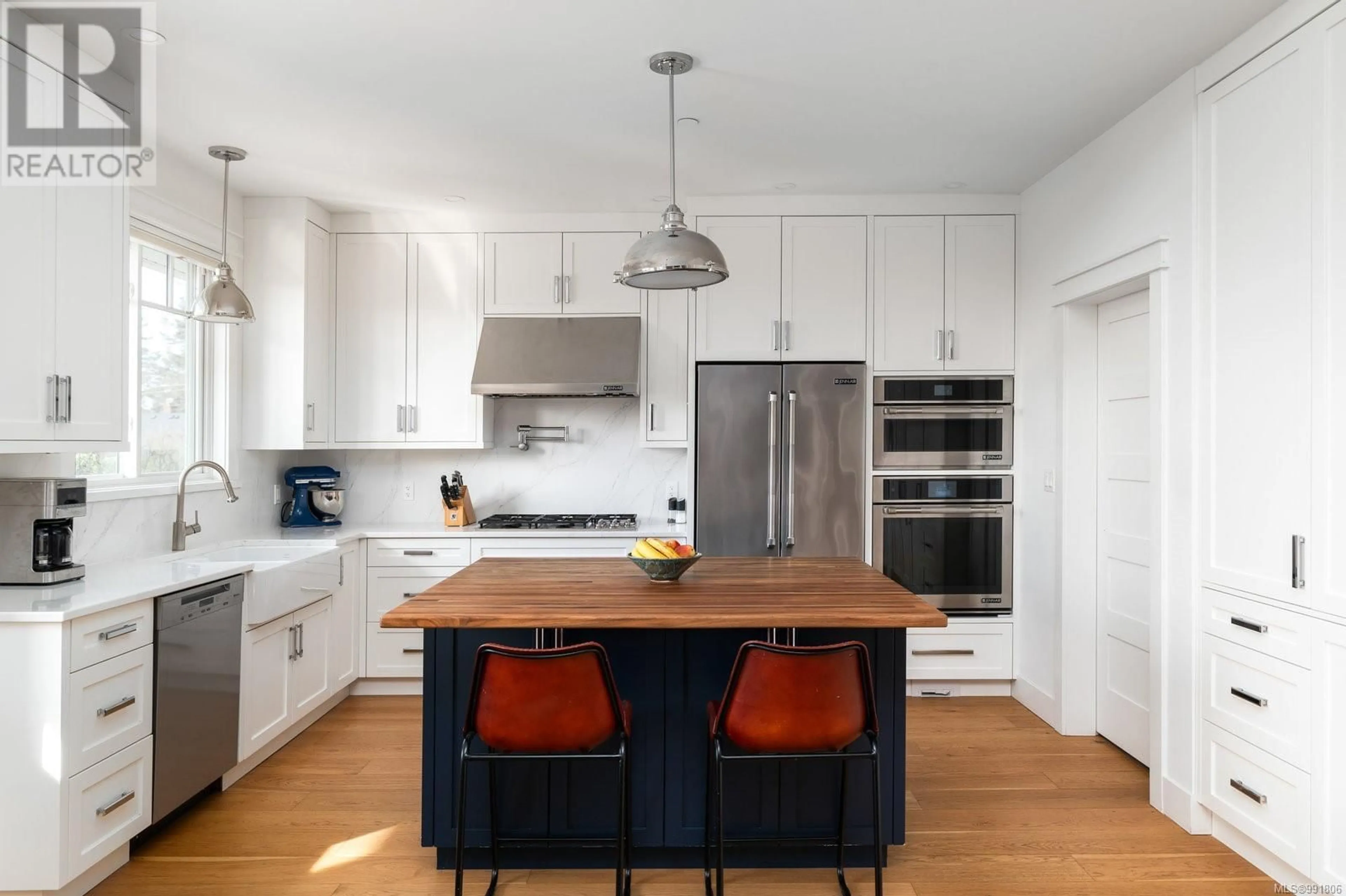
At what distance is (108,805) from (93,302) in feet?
5.36

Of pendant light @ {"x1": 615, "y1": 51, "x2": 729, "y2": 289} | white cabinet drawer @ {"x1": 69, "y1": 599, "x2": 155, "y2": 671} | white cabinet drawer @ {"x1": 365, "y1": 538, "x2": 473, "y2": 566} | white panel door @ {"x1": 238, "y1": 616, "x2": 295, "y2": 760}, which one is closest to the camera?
white cabinet drawer @ {"x1": 69, "y1": 599, "x2": 155, "y2": 671}

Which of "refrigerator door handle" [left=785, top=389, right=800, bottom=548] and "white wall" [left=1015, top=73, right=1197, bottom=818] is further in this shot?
"refrigerator door handle" [left=785, top=389, right=800, bottom=548]

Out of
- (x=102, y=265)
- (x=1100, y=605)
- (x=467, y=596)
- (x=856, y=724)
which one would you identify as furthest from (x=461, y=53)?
(x=1100, y=605)

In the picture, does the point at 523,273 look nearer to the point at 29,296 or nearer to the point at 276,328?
the point at 276,328

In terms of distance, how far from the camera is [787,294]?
4.32 meters

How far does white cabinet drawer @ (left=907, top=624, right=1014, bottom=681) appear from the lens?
14.0 ft

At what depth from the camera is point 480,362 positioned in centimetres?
439

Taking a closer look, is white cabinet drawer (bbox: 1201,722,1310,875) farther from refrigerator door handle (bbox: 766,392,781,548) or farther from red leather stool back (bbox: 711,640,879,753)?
refrigerator door handle (bbox: 766,392,781,548)

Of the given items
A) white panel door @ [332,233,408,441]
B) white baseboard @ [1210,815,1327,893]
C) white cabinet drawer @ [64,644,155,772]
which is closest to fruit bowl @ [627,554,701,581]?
white cabinet drawer @ [64,644,155,772]

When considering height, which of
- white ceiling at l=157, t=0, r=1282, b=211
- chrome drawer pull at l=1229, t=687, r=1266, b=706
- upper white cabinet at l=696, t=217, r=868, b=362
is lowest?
chrome drawer pull at l=1229, t=687, r=1266, b=706

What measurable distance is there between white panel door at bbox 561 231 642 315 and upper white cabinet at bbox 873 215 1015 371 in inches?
57.2

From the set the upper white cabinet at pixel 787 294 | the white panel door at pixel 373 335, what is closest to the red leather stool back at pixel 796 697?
the upper white cabinet at pixel 787 294

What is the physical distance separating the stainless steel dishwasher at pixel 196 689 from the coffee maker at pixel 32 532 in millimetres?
372

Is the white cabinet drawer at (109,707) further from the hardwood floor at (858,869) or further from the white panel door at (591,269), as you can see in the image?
the white panel door at (591,269)
